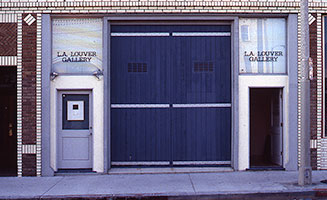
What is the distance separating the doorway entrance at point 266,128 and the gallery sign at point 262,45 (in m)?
0.78

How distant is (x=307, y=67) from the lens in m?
8.65

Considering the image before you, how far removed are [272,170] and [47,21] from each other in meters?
6.87

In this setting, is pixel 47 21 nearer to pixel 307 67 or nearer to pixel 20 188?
pixel 20 188

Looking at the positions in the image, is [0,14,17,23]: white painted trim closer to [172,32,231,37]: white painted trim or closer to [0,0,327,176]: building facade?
[0,0,327,176]: building facade

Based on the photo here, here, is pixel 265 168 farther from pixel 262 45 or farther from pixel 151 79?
pixel 151 79

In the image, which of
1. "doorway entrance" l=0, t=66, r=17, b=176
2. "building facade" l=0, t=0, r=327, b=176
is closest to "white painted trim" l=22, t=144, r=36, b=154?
"building facade" l=0, t=0, r=327, b=176

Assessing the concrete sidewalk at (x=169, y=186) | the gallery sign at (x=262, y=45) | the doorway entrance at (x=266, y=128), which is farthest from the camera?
the doorway entrance at (x=266, y=128)

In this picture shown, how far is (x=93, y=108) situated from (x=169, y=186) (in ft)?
9.64

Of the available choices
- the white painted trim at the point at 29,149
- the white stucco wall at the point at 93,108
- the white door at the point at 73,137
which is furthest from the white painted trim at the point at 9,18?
the white painted trim at the point at 29,149

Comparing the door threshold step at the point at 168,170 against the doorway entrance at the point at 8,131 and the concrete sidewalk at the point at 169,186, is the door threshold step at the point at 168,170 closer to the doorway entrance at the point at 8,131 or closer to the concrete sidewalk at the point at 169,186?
the concrete sidewalk at the point at 169,186

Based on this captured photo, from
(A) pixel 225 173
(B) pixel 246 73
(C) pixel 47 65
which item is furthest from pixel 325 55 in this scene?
(C) pixel 47 65

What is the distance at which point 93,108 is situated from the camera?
10227mm

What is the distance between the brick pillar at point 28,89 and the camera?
10094mm

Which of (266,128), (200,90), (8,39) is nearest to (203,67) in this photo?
(200,90)
